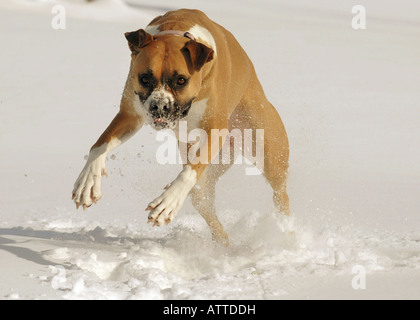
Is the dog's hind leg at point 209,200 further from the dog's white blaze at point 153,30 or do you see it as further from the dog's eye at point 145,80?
the dog's eye at point 145,80

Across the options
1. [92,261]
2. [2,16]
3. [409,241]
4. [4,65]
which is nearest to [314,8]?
[2,16]

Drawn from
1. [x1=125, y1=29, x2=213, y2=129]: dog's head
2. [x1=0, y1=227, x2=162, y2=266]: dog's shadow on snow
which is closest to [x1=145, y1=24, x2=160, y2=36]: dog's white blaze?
[x1=125, y1=29, x2=213, y2=129]: dog's head

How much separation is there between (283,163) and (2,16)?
33.7ft

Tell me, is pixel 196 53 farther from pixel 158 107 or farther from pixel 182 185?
pixel 182 185

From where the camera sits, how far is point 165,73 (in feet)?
12.9

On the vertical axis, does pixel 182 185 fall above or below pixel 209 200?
above

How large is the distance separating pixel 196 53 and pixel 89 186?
0.96 metres

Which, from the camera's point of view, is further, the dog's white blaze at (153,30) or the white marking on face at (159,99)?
the dog's white blaze at (153,30)

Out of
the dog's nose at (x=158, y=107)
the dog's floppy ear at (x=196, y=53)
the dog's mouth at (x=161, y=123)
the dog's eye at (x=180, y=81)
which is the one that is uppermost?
the dog's floppy ear at (x=196, y=53)

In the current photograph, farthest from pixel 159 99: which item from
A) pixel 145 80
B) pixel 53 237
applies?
pixel 53 237

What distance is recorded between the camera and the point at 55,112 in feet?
27.9

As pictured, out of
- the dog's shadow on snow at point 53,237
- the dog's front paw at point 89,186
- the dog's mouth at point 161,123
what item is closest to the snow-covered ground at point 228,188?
the dog's shadow on snow at point 53,237

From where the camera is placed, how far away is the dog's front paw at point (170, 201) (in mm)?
3895

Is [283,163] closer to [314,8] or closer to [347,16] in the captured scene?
[347,16]
